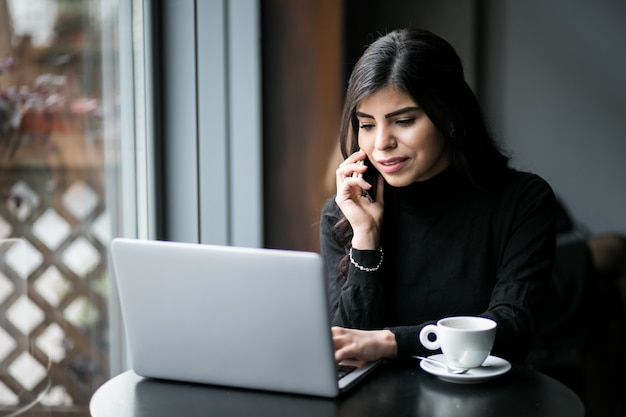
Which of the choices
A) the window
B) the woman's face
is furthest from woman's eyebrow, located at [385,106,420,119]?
the window

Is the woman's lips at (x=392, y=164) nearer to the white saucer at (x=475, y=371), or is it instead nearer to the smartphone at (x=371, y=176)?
the smartphone at (x=371, y=176)

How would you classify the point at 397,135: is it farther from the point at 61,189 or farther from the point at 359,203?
the point at 61,189

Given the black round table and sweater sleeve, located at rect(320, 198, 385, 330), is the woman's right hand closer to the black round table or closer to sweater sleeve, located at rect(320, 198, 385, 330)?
sweater sleeve, located at rect(320, 198, 385, 330)

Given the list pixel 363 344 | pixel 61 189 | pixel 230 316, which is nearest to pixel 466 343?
pixel 363 344

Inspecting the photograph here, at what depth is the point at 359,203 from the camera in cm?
166

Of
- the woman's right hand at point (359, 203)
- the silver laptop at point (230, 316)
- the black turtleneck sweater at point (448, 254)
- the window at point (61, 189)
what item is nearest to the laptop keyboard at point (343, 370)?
the silver laptop at point (230, 316)

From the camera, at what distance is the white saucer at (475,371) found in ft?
4.03

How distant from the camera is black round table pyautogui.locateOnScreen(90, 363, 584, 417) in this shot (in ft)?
3.74

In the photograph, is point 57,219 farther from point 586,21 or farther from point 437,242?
point 586,21

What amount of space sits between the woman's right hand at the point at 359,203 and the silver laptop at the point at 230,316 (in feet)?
1.19

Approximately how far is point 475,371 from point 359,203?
0.49m

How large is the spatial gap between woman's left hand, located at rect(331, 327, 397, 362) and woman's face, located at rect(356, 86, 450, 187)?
359 mm

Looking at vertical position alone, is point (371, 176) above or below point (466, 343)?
above

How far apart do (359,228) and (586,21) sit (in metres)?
1.88
